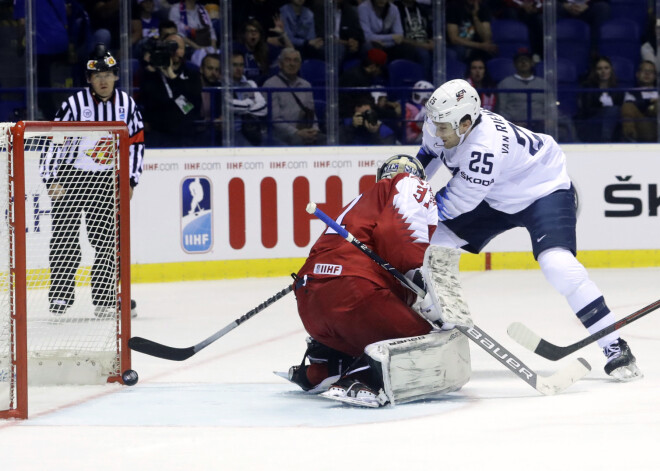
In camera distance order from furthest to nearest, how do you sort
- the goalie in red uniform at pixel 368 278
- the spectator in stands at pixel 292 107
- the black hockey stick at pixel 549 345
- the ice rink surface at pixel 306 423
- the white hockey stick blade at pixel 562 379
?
1. the spectator in stands at pixel 292 107
2. the black hockey stick at pixel 549 345
3. the white hockey stick blade at pixel 562 379
4. the goalie in red uniform at pixel 368 278
5. the ice rink surface at pixel 306 423

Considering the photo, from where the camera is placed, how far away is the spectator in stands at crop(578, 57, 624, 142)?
8531 millimetres

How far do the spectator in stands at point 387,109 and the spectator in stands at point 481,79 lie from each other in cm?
61

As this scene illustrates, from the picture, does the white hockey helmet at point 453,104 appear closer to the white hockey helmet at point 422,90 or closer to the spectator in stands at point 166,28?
the spectator in stands at point 166,28

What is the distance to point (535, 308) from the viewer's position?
6465 mm

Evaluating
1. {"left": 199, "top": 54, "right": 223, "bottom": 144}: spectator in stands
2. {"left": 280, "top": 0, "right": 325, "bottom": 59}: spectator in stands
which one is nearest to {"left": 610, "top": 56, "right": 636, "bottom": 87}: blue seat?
{"left": 280, "top": 0, "right": 325, "bottom": 59}: spectator in stands

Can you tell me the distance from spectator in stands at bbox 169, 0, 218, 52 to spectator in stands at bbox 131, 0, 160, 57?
0.16 m

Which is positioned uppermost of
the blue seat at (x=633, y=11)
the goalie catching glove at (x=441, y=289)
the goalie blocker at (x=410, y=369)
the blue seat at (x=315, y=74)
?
the blue seat at (x=633, y=11)

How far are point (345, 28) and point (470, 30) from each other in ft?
3.26

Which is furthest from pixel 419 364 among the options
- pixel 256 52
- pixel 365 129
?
pixel 256 52

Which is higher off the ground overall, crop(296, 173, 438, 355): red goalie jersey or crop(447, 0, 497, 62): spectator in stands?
crop(447, 0, 497, 62): spectator in stands

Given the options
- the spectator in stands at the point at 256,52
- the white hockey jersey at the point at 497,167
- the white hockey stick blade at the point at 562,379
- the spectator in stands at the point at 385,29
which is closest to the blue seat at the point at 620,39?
the spectator in stands at the point at 385,29

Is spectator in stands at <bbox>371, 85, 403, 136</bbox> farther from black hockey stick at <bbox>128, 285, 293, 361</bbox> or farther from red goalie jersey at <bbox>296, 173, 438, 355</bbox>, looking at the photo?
red goalie jersey at <bbox>296, 173, 438, 355</bbox>

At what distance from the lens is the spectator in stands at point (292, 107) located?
Result: 8125 mm

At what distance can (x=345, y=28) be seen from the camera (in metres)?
8.40
